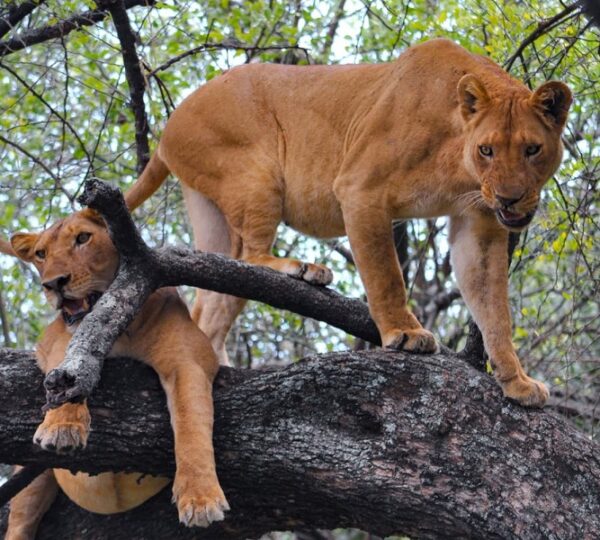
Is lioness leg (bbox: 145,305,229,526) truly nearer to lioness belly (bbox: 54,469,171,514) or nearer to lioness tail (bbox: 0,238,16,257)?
lioness belly (bbox: 54,469,171,514)

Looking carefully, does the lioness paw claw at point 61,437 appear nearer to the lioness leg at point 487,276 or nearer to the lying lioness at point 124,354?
the lying lioness at point 124,354

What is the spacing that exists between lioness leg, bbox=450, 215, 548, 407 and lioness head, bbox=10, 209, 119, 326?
139cm

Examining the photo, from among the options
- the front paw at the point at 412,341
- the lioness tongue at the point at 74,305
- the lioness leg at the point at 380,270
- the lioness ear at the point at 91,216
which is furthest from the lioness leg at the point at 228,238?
the lioness tongue at the point at 74,305

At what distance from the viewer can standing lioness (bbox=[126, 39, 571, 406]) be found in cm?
402

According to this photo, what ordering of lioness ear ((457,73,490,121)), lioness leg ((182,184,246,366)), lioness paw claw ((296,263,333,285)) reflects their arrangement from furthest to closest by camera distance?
lioness leg ((182,184,246,366)) < lioness paw claw ((296,263,333,285)) < lioness ear ((457,73,490,121))

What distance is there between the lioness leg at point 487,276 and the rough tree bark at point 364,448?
1.28 ft

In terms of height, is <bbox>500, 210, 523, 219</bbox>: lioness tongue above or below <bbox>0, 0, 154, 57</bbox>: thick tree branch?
below

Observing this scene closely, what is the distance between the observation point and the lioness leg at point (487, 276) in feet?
13.4

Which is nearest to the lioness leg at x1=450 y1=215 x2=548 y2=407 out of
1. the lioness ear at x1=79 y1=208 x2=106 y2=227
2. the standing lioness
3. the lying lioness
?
the standing lioness

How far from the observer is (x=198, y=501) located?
3295mm

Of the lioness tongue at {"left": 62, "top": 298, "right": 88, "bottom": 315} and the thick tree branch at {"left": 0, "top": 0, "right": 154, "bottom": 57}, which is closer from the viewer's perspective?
the lioness tongue at {"left": 62, "top": 298, "right": 88, "bottom": 315}

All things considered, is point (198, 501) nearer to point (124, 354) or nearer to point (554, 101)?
point (124, 354)

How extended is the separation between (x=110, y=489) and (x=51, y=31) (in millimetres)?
2583

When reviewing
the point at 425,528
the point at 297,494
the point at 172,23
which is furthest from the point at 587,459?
the point at 172,23
